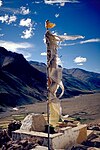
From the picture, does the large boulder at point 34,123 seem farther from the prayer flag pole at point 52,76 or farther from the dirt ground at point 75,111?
the dirt ground at point 75,111

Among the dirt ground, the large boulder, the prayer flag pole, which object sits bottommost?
the dirt ground

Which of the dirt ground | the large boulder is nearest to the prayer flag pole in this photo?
the large boulder

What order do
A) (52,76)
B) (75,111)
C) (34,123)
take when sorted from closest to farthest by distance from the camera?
(52,76)
(34,123)
(75,111)

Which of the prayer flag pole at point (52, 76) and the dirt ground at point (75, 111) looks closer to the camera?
the prayer flag pole at point (52, 76)

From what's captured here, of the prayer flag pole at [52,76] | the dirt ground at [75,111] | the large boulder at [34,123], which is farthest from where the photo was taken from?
the dirt ground at [75,111]

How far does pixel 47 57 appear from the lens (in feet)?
39.0

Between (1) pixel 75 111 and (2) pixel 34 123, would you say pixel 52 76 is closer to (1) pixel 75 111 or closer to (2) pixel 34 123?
(2) pixel 34 123

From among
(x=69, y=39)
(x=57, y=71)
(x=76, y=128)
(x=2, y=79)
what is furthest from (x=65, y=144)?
(x=2, y=79)

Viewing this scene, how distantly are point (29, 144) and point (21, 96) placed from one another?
152478 millimetres

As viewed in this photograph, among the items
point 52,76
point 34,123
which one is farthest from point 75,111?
point 52,76

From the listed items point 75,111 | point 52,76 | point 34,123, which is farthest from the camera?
point 75,111

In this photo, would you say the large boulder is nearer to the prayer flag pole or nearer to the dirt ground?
the prayer flag pole

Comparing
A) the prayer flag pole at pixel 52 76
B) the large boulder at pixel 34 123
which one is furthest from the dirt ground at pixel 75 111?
the prayer flag pole at pixel 52 76

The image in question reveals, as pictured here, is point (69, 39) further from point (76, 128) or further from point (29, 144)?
point (76, 128)
